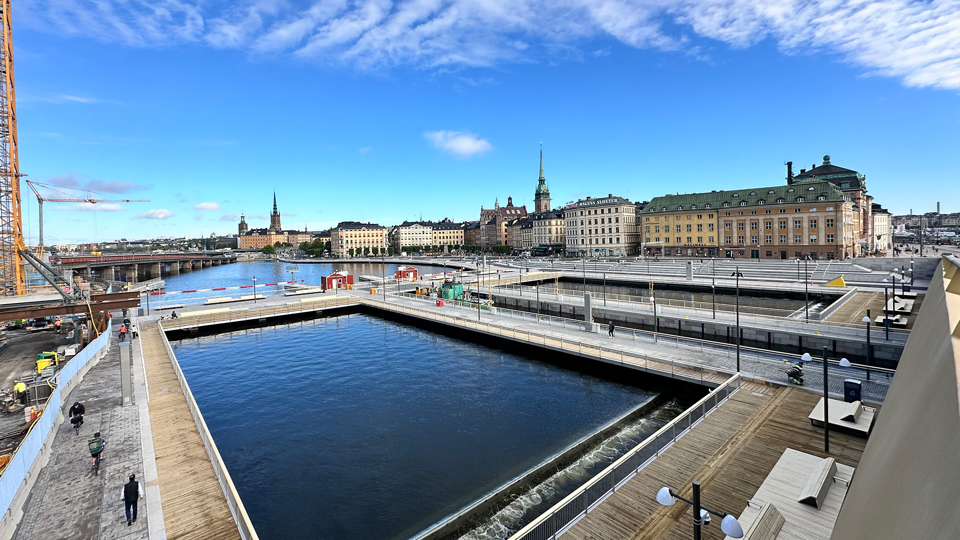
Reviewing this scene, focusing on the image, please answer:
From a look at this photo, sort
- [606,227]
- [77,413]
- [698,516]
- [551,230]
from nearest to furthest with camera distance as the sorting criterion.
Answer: [698,516] → [77,413] → [606,227] → [551,230]

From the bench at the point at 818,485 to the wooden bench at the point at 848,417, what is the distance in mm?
4339

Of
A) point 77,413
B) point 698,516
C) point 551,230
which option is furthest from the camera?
point 551,230

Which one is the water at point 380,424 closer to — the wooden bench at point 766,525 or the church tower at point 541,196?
the wooden bench at point 766,525

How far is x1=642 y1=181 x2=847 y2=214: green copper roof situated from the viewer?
85.9 meters

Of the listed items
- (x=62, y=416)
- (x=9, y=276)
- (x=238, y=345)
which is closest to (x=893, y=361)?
(x=62, y=416)

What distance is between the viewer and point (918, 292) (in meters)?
44.3

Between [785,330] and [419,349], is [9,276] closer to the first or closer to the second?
[419,349]

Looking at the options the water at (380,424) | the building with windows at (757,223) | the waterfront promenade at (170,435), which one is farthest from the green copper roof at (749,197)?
the water at (380,424)

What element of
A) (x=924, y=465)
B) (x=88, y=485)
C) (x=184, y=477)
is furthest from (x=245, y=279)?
(x=924, y=465)

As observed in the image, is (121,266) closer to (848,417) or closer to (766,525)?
(766,525)

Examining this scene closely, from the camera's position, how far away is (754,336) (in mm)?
36719

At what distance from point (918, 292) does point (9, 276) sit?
3568 inches

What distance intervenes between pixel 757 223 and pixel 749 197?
22.1ft

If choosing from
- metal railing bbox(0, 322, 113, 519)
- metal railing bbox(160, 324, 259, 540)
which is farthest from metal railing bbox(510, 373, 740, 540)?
metal railing bbox(0, 322, 113, 519)
